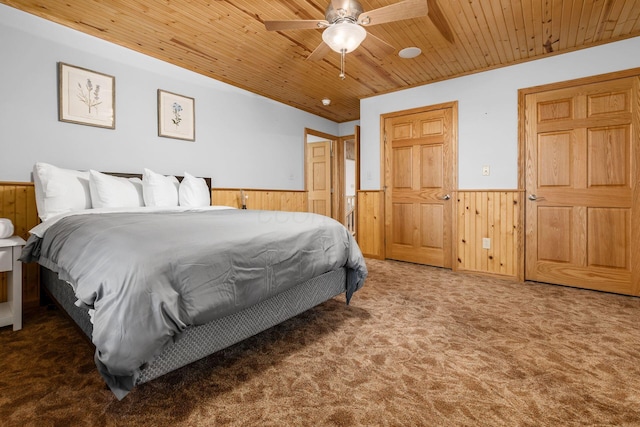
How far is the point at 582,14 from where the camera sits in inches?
96.9

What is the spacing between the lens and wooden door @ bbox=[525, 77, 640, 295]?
2.82m

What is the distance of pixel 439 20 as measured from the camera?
256 centimetres

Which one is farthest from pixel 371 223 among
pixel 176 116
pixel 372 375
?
pixel 372 375

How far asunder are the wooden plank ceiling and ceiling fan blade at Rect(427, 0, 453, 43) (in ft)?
0.05

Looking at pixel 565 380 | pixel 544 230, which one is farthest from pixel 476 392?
pixel 544 230

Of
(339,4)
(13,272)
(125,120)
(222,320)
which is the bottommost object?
(222,320)

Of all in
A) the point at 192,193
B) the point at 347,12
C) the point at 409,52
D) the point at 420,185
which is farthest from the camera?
the point at 420,185

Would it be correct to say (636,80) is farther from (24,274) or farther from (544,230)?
(24,274)

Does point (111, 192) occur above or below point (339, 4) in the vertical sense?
below

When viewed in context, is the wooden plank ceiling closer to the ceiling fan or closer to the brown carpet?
the ceiling fan

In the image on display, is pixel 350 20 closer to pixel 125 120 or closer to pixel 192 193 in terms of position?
pixel 192 193

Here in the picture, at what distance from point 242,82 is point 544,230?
3.82 m

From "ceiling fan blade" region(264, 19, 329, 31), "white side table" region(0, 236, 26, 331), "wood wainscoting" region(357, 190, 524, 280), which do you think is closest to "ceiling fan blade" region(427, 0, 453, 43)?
"ceiling fan blade" region(264, 19, 329, 31)

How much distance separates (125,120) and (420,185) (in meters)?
3.38
